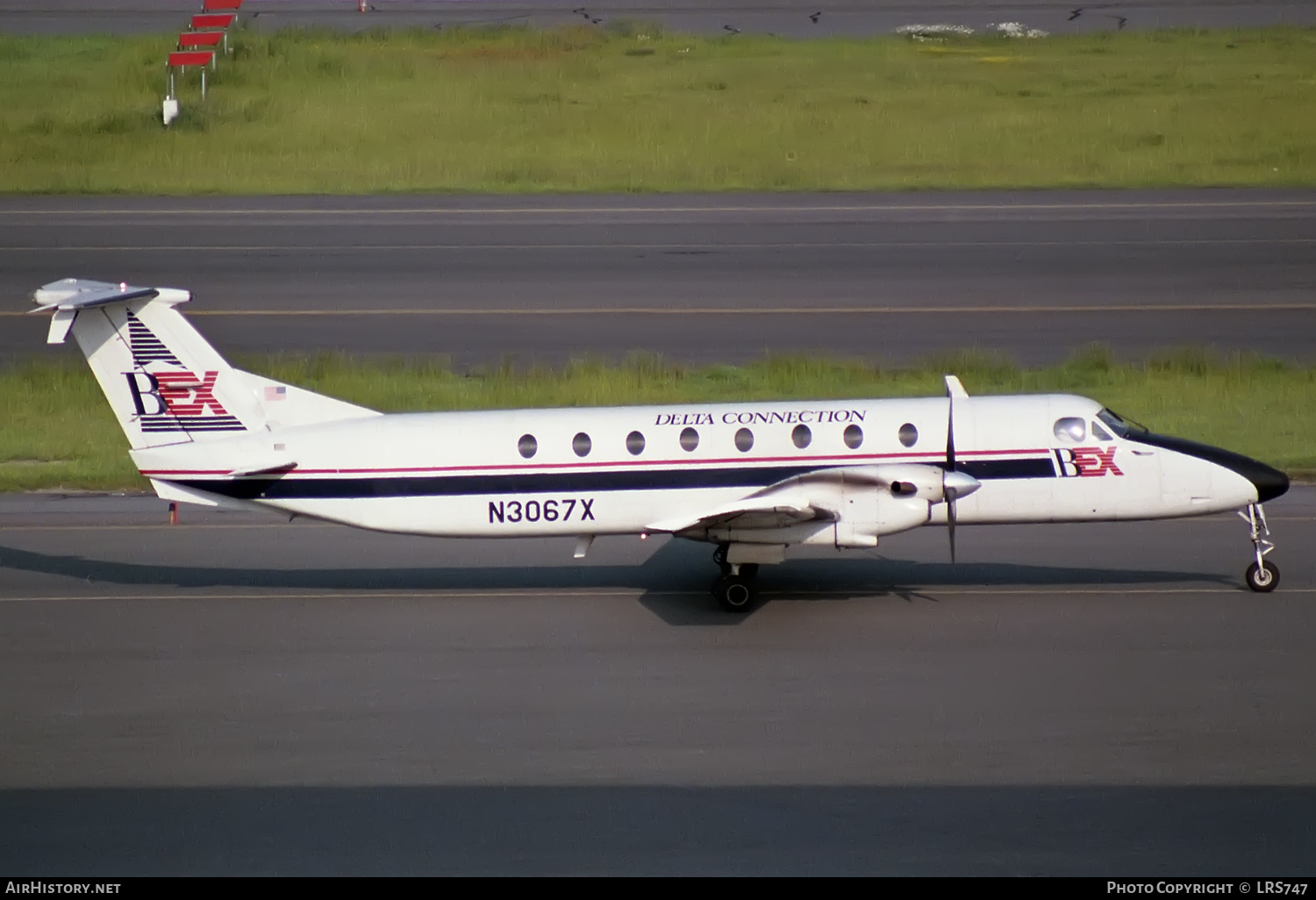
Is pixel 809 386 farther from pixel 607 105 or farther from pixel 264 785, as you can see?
pixel 607 105

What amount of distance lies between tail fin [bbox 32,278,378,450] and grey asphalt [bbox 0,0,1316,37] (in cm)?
4723

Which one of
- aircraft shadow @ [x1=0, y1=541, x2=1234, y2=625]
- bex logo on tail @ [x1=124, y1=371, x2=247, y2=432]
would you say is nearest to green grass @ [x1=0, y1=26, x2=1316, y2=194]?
aircraft shadow @ [x1=0, y1=541, x2=1234, y2=625]

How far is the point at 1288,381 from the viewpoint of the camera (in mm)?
25562

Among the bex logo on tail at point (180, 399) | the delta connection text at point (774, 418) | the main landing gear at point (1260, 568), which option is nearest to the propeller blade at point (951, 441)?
the delta connection text at point (774, 418)

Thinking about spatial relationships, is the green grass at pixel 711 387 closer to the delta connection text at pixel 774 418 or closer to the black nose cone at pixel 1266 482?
the black nose cone at pixel 1266 482

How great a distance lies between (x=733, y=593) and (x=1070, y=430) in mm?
4067

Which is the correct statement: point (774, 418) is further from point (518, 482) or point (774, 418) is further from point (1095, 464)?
point (1095, 464)

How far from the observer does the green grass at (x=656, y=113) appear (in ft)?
149

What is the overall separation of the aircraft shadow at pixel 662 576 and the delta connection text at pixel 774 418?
1985 mm

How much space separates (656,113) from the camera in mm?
49938

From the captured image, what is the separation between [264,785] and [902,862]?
5.03 metres

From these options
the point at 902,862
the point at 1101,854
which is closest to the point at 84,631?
the point at 902,862

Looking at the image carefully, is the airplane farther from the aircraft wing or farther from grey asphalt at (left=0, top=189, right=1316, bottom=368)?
grey asphalt at (left=0, top=189, right=1316, bottom=368)
